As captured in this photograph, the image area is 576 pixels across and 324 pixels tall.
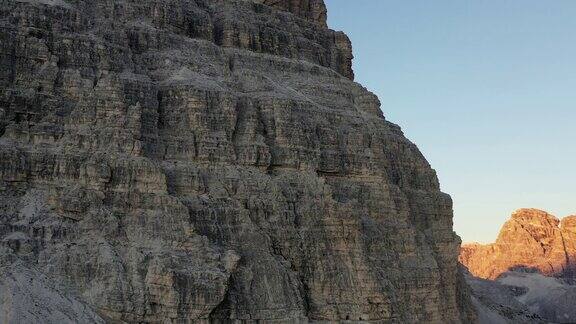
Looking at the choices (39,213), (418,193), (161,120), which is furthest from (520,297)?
(39,213)

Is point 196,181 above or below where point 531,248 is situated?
below

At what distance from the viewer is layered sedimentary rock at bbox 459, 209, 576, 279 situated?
545ft

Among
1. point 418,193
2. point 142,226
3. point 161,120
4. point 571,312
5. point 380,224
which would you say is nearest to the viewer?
point 142,226

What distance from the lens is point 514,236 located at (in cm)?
17162

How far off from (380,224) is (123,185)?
2143 cm

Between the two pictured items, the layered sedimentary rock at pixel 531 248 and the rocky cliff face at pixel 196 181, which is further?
the layered sedimentary rock at pixel 531 248

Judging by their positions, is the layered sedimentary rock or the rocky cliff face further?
the layered sedimentary rock

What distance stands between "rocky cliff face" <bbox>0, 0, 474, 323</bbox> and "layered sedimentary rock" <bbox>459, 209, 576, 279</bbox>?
109254mm

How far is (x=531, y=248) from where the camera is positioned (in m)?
169

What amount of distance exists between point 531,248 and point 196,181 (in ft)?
452

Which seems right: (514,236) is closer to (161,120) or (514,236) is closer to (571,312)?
(571,312)

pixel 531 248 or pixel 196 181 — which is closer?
pixel 196 181

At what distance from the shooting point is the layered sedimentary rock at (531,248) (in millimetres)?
166125

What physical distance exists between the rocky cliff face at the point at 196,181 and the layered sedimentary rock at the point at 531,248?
109254 millimetres
